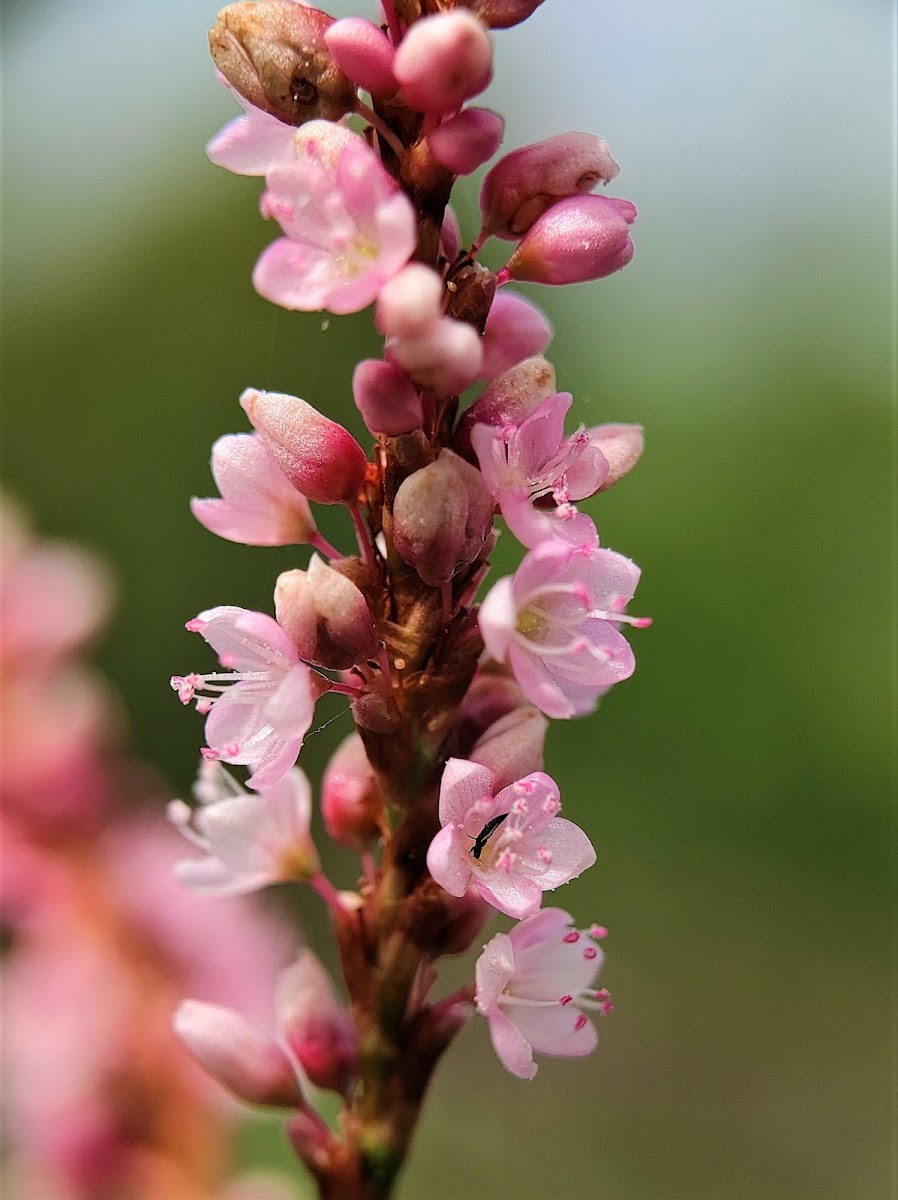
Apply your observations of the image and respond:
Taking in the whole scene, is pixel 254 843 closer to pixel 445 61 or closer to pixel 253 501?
pixel 253 501

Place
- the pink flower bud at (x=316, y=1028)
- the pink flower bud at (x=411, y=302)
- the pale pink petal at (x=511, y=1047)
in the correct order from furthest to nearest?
1. the pink flower bud at (x=316, y=1028)
2. the pale pink petal at (x=511, y=1047)
3. the pink flower bud at (x=411, y=302)

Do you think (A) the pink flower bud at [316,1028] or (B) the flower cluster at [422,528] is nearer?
(B) the flower cluster at [422,528]

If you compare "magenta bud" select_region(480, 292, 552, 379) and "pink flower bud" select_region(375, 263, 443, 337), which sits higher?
"pink flower bud" select_region(375, 263, 443, 337)

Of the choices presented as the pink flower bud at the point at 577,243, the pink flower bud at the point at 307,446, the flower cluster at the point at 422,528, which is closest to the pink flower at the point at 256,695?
the flower cluster at the point at 422,528

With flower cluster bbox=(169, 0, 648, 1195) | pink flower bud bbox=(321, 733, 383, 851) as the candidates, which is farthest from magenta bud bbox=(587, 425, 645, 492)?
pink flower bud bbox=(321, 733, 383, 851)

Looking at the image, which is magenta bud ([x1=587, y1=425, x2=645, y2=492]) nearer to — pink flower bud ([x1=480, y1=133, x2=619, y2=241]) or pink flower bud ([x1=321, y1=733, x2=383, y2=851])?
pink flower bud ([x1=480, y1=133, x2=619, y2=241])

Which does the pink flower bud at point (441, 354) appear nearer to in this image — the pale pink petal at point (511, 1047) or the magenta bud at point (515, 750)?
the magenta bud at point (515, 750)

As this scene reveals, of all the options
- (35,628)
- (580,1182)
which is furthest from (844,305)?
(35,628)

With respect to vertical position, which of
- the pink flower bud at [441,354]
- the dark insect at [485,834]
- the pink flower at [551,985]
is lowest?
the pink flower at [551,985]
